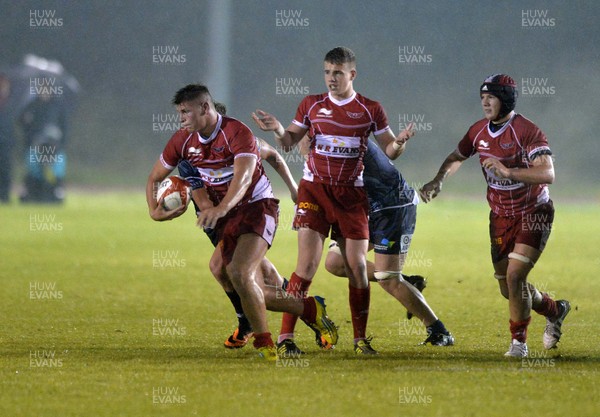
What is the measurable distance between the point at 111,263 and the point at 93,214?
9.79 m

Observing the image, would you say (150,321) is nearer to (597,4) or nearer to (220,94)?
(220,94)

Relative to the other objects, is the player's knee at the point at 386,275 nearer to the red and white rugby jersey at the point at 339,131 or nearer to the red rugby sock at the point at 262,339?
the red and white rugby jersey at the point at 339,131

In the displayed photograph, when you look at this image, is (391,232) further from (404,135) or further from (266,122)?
(266,122)

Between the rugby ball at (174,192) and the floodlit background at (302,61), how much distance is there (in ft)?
88.7

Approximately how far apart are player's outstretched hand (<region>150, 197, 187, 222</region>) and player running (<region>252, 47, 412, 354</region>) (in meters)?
0.90

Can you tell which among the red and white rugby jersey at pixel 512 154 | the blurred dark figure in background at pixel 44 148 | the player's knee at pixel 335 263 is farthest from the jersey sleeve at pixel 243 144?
the blurred dark figure in background at pixel 44 148

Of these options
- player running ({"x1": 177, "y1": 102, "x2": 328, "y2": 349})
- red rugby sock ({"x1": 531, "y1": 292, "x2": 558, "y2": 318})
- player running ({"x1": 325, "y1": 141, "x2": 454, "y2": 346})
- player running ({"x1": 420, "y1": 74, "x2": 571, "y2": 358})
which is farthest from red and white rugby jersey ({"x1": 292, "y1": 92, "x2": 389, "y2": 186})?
red rugby sock ({"x1": 531, "y1": 292, "x2": 558, "y2": 318})

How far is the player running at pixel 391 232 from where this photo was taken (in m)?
8.27

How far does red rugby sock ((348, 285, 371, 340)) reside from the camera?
25.8 feet

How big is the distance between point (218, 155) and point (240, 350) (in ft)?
4.73

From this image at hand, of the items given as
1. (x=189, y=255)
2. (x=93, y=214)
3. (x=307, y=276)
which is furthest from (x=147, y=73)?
(x=307, y=276)

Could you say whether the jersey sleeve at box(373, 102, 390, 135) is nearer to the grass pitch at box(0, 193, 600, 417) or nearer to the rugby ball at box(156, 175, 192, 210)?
the rugby ball at box(156, 175, 192, 210)

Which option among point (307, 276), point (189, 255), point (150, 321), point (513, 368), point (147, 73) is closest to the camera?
→ point (513, 368)

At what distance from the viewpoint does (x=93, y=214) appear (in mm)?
24656
